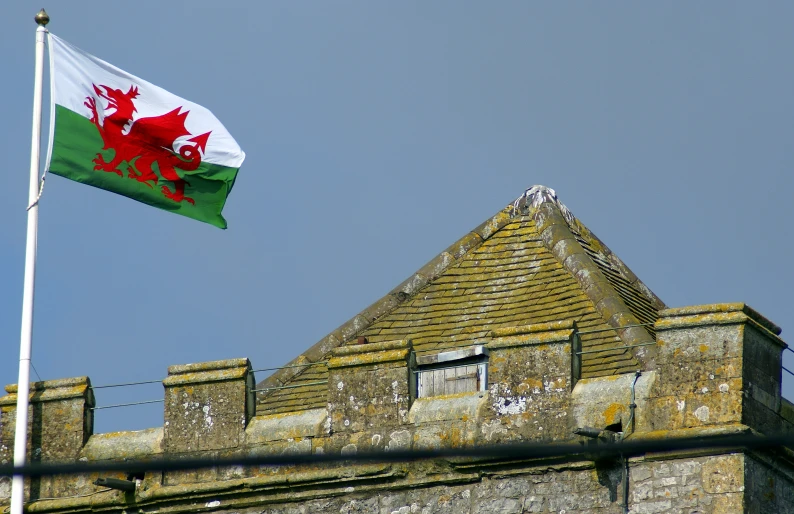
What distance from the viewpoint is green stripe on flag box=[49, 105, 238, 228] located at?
1323 cm

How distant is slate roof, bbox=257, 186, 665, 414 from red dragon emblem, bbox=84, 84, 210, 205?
218 centimetres

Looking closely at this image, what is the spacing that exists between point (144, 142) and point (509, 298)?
12.1 ft

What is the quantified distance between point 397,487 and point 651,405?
2170 millimetres

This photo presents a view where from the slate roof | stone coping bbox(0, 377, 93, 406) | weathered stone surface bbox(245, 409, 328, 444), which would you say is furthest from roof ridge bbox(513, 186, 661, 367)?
stone coping bbox(0, 377, 93, 406)

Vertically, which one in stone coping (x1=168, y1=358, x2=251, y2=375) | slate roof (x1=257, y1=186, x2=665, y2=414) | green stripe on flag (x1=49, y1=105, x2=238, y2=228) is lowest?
stone coping (x1=168, y1=358, x2=251, y2=375)

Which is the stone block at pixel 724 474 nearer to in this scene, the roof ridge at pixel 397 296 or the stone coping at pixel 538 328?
the stone coping at pixel 538 328

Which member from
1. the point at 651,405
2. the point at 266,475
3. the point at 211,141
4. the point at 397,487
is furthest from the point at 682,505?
the point at 211,141

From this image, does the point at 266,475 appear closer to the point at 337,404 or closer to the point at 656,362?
the point at 337,404

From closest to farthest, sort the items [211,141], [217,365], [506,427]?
[506,427] < [217,365] < [211,141]

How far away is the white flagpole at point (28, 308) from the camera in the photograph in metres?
12.3

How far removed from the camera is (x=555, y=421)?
1180 centimetres

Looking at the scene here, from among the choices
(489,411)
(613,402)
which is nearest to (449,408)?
(489,411)

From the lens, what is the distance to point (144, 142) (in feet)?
45.0

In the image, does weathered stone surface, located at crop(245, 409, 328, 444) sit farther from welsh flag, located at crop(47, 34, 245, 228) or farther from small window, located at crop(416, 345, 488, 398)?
welsh flag, located at crop(47, 34, 245, 228)
